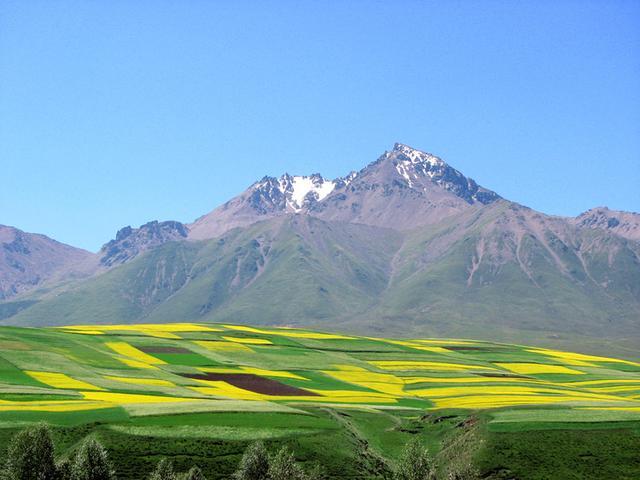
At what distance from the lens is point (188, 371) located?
131375mm

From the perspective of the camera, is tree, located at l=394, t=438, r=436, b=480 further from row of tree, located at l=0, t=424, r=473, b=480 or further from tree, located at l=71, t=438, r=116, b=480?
tree, located at l=71, t=438, r=116, b=480

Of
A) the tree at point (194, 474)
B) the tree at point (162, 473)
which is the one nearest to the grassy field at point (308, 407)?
the tree at point (194, 474)

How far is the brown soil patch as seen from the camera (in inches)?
4535

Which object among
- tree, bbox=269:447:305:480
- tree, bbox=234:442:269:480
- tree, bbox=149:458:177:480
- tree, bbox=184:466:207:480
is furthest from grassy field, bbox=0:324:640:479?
tree, bbox=269:447:305:480

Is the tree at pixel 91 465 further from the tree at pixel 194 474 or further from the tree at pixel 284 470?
A: the tree at pixel 284 470

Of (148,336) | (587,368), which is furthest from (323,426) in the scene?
(587,368)

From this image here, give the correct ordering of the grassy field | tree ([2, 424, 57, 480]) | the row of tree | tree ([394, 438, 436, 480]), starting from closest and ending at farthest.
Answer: tree ([2, 424, 57, 480])
the row of tree
tree ([394, 438, 436, 480])
the grassy field

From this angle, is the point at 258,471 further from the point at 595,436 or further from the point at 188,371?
the point at 188,371

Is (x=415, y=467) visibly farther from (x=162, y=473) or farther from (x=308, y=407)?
(x=308, y=407)

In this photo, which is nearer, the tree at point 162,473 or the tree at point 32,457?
the tree at point 162,473

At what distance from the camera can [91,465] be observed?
64.8 metres

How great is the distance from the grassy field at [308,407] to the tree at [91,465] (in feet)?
16.5

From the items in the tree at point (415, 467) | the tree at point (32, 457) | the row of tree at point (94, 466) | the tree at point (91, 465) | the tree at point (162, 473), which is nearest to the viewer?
the tree at point (162, 473)

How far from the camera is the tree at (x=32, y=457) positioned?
6394 centimetres
